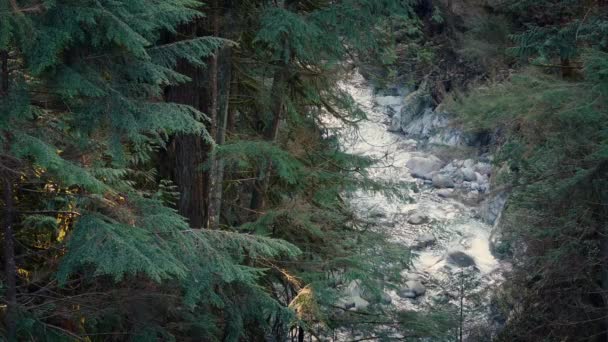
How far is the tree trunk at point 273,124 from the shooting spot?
6.79 metres

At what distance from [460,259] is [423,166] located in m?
4.21

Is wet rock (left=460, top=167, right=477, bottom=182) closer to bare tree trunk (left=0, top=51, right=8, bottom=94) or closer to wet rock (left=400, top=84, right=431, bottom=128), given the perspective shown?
wet rock (left=400, top=84, right=431, bottom=128)

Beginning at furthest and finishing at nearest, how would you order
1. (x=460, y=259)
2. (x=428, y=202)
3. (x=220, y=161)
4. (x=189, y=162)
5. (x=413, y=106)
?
(x=413, y=106) → (x=428, y=202) → (x=460, y=259) → (x=189, y=162) → (x=220, y=161)

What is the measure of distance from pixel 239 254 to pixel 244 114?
10.1 feet

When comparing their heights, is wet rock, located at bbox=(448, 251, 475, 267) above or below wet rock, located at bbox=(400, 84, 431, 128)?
below

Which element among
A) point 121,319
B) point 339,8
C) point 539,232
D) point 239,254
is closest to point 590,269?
point 539,232

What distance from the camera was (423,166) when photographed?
15.7 meters

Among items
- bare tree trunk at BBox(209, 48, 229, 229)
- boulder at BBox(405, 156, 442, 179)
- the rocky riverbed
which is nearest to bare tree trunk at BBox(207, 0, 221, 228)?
bare tree trunk at BBox(209, 48, 229, 229)

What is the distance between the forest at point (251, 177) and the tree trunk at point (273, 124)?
0.08 feet

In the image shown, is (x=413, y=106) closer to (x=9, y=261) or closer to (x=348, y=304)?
(x=348, y=304)

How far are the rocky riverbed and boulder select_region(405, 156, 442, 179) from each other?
0.02m

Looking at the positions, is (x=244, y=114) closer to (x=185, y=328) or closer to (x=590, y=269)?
(x=185, y=328)

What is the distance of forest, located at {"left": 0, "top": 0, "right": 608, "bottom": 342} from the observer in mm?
3943

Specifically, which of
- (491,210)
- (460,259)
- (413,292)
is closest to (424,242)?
(460,259)
